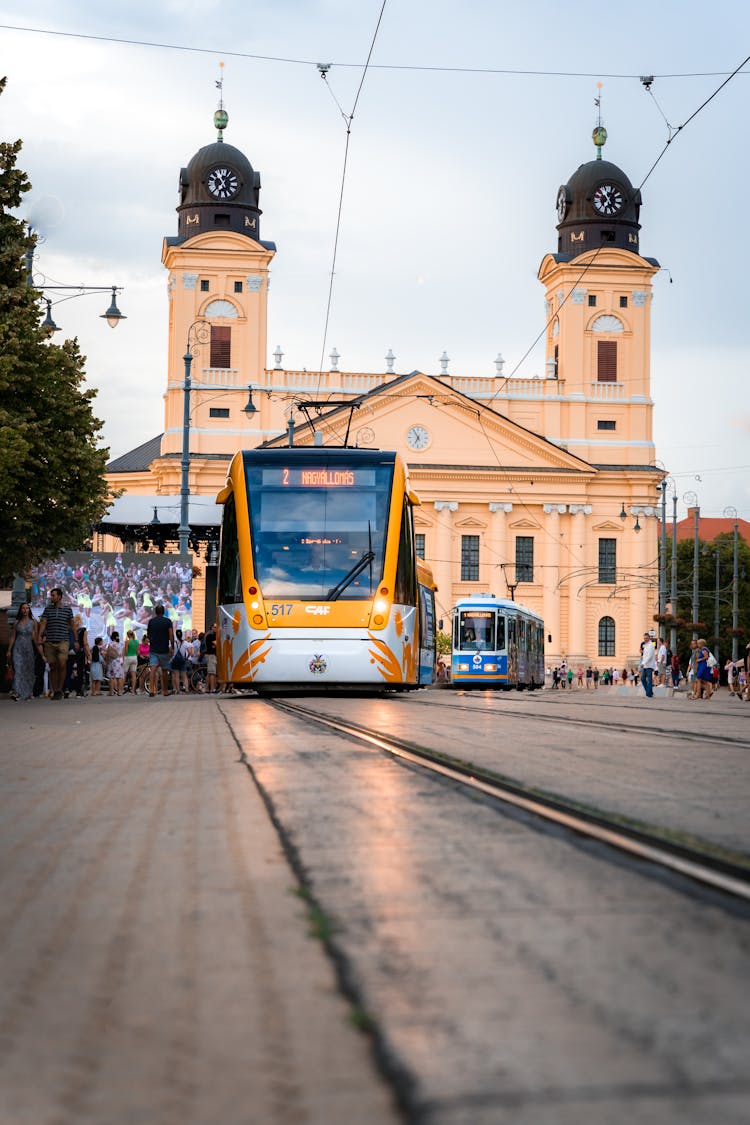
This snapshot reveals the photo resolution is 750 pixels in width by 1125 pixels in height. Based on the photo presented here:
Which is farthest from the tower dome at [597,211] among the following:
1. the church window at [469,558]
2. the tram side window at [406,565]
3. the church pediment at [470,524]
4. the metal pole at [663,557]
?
the tram side window at [406,565]

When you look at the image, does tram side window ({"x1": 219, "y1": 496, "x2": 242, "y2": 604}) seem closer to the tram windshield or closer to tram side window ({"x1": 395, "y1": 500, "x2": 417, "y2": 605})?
tram side window ({"x1": 395, "y1": 500, "x2": 417, "y2": 605})

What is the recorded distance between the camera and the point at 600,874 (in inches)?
171

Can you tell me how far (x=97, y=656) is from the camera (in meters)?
34.2

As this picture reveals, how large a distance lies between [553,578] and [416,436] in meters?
10.6

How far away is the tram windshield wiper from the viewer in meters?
20.5

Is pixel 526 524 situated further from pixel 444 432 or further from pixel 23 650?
pixel 23 650

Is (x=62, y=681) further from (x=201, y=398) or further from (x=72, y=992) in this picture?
(x=201, y=398)

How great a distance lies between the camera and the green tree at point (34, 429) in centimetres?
2425

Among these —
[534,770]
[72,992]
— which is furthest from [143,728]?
[72,992]

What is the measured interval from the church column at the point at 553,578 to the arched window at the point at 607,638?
2529mm

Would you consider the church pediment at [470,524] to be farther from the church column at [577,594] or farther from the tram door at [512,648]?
the tram door at [512,648]

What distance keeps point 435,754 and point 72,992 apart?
600 cm

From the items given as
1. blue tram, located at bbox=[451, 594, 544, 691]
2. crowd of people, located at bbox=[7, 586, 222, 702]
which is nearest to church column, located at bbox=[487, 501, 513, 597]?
blue tram, located at bbox=[451, 594, 544, 691]

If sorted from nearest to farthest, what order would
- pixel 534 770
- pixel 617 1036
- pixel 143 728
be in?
pixel 617 1036, pixel 534 770, pixel 143 728
